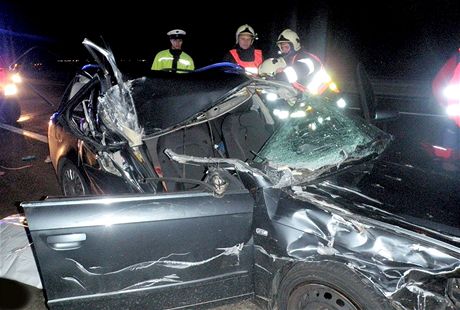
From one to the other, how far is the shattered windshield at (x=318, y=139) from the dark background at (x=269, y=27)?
1533mm

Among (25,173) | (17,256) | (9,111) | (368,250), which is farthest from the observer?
(9,111)

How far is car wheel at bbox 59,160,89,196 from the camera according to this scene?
3471 mm

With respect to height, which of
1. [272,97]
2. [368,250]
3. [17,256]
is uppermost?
[272,97]

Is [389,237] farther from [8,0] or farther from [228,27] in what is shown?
[8,0]

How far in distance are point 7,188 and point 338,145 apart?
4.10 metres

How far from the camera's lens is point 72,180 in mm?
3709

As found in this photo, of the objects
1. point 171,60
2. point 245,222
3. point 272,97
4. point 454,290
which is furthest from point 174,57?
point 454,290

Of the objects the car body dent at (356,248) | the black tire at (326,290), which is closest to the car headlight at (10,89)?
the car body dent at (356,248)

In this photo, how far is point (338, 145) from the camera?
9.07 feet

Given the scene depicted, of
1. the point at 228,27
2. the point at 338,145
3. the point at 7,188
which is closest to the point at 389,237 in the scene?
the point at 338,145

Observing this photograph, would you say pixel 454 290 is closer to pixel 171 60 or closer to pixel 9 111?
pixel 171 60

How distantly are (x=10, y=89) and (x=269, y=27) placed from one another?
2069 centimetres

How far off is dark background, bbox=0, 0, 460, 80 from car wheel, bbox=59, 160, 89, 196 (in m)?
1.21

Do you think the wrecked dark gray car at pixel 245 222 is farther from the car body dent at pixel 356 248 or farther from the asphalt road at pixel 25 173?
the asphalt road at pixel 25 173
